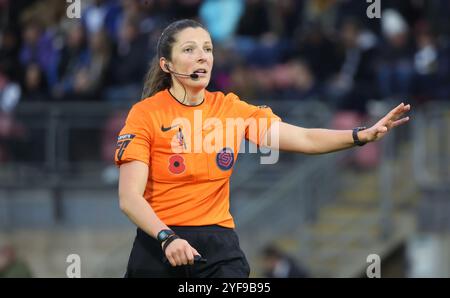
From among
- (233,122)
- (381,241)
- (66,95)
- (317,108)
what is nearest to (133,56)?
(66,95)

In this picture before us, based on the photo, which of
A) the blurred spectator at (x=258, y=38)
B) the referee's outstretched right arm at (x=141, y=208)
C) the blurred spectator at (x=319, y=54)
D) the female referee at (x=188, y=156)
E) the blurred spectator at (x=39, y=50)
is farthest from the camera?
the blurred spectator at (x=39, y=50)

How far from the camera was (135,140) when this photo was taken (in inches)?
261

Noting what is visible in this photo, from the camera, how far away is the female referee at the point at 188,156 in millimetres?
6652

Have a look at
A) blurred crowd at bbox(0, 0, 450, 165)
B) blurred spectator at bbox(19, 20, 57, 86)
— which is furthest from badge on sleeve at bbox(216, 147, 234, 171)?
blurred spectator at bbox(19, 20, 57, 86)

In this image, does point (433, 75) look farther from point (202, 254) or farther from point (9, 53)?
point (202, 254)

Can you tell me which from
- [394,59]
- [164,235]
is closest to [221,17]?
[394,59]

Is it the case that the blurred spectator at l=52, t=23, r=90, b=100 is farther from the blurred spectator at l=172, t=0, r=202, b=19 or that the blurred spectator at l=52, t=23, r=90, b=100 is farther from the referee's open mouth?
the referee's open mouth

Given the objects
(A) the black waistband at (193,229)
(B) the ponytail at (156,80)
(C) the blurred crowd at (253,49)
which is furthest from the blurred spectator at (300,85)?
(A) the black waistband at (193,229)

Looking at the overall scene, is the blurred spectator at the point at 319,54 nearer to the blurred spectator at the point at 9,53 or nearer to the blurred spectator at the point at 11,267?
the blurred spectator at the point at 9,53

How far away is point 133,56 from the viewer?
15008 mm

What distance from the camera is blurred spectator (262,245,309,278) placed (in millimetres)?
12625

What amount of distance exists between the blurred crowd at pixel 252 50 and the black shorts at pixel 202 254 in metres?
7.08

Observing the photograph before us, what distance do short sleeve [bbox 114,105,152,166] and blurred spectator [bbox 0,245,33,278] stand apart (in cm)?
434

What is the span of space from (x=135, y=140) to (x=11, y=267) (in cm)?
512
